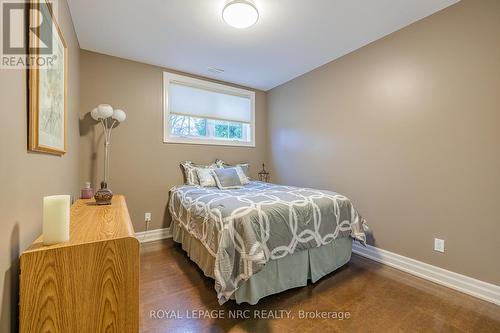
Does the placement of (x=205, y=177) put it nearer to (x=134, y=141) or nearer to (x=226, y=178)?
(x=226, y=178)

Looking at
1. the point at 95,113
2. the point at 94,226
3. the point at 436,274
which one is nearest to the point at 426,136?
the point at 436,274

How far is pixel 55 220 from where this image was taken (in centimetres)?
87

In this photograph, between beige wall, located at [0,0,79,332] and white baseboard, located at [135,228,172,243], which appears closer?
beige wall, located at [0,0,79,332]

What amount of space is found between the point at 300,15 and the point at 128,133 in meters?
2.48

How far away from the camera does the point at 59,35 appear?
1.49 m

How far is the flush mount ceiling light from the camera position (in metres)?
1.78

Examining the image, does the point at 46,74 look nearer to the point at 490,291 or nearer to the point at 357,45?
the point at 357,45

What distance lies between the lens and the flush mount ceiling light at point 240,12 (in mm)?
1779

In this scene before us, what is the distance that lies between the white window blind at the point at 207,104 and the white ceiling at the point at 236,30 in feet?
1.25

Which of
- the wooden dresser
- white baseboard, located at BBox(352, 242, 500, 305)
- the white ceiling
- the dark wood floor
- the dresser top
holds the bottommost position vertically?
the dark wood floor

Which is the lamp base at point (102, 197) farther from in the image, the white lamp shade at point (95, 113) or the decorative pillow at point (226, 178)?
the decorative pillow at point (226, 178)

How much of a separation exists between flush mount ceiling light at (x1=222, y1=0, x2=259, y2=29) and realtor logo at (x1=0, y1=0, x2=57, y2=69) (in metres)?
1.19

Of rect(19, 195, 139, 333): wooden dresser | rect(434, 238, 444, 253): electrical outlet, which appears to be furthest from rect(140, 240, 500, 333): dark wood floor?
rect(19, 195, 139, 333): wooden dresser

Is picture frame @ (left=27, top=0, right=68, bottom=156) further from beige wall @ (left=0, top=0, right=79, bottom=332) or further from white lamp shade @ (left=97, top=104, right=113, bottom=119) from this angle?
white lamp shade @ (left=97, top=104, right=113, bottom=119)
